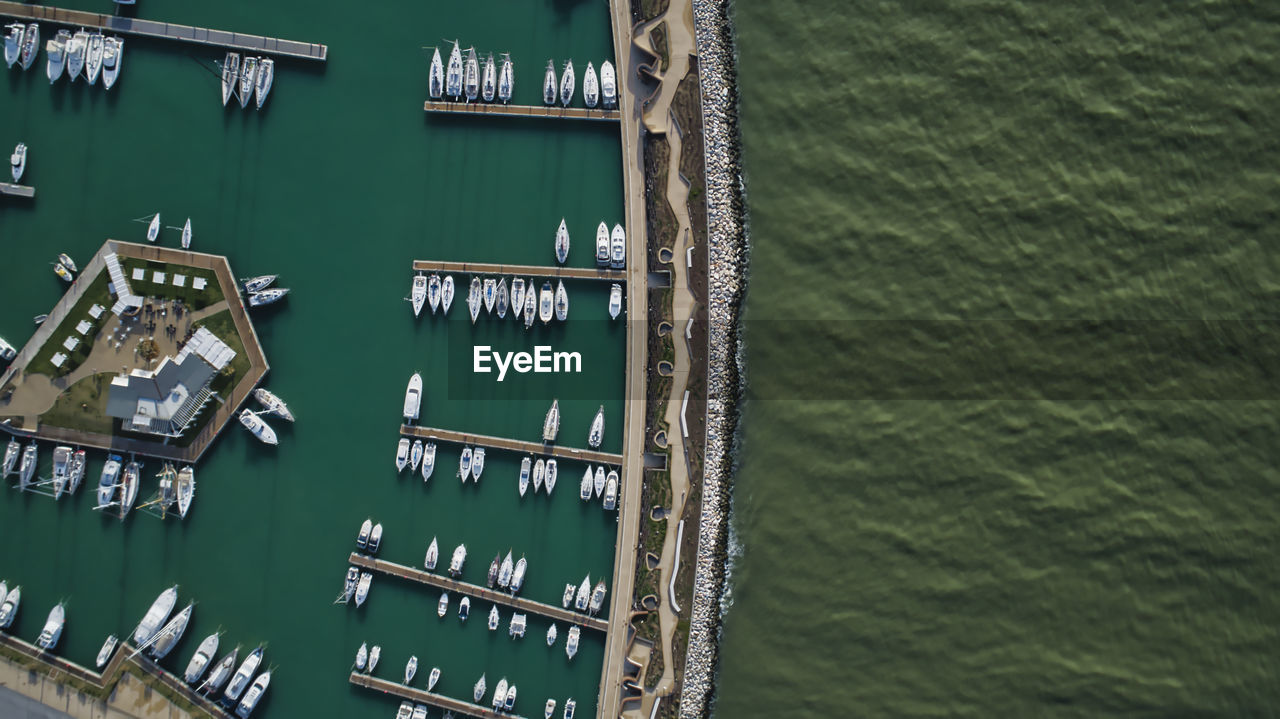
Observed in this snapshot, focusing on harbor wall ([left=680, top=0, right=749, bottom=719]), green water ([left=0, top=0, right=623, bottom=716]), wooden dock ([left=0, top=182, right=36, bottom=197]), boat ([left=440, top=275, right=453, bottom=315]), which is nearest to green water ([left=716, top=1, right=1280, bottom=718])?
harbor wall ([left=680, top=0, right=749, bottom=719])

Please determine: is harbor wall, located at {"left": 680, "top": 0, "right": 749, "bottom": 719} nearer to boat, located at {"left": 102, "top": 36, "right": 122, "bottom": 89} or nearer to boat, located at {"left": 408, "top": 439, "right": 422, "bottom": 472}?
boat, located at {"left": 408, "top": 439, "right": 422, "bottom": 472}

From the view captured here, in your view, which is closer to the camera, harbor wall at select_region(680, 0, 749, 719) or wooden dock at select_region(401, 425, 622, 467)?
harbor wall at select_region(680, 0, 749, 719)

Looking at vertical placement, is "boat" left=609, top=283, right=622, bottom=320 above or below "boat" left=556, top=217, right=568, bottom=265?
below

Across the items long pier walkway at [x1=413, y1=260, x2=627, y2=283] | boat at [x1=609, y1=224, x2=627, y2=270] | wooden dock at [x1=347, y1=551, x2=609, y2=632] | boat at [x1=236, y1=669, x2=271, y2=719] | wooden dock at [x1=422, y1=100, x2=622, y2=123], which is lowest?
boat at [x1=236, y1=669, x2=271, y2=719]

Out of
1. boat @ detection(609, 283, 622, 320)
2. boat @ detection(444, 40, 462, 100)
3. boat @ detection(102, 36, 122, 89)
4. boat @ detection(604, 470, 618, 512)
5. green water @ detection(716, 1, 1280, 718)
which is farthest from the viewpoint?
boat @ detection(604, 470, 618, 512)

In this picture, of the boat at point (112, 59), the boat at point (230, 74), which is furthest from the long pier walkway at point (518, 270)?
the boat at point (230, 74)

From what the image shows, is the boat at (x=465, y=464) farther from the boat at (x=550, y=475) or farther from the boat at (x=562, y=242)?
the boat at (x=562, y=242)
